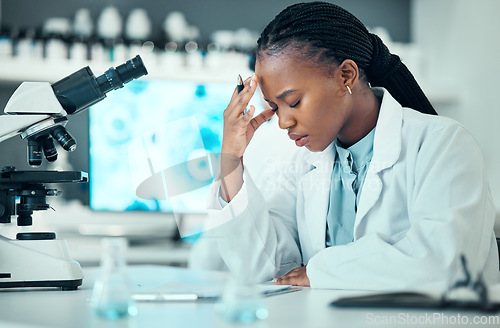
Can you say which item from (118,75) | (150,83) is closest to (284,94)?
(118,75)

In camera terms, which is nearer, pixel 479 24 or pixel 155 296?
pixel 155 296

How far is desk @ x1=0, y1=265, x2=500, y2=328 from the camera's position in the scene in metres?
0.60

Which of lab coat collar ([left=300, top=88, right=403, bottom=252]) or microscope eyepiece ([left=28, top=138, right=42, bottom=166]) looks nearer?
microscope eyepiece ([left=28, top=138, right=42, bottom=166])

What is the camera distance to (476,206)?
1028 millimetres

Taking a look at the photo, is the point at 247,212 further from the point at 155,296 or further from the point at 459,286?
the point at 459,286

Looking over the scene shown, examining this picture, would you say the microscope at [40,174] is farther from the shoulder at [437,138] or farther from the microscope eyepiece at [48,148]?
the shoulder at [437,138]

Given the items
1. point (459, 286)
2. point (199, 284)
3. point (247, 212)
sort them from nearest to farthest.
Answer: point (459, 286) → point (199, 284) → point (247, 212)

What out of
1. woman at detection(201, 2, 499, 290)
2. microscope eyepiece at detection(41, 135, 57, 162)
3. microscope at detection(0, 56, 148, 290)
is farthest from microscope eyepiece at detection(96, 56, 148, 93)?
woman at detection(201, 2, 499, 290)

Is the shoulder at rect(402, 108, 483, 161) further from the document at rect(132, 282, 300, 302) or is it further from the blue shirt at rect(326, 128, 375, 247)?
the document at rect(132, 282, 300, 302)

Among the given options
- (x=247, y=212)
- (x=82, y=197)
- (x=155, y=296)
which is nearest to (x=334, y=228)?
(x=247, y=212)

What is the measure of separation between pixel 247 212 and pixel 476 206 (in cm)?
55

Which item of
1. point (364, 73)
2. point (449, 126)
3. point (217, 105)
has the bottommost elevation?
point (449, 126)

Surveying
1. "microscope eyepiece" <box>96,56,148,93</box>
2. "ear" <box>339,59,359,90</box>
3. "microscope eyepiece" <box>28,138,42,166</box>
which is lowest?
"microscope eyepiece" <box>28,138,42,166</box>

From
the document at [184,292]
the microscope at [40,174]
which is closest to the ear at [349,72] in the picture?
the microscope at [40,174]
